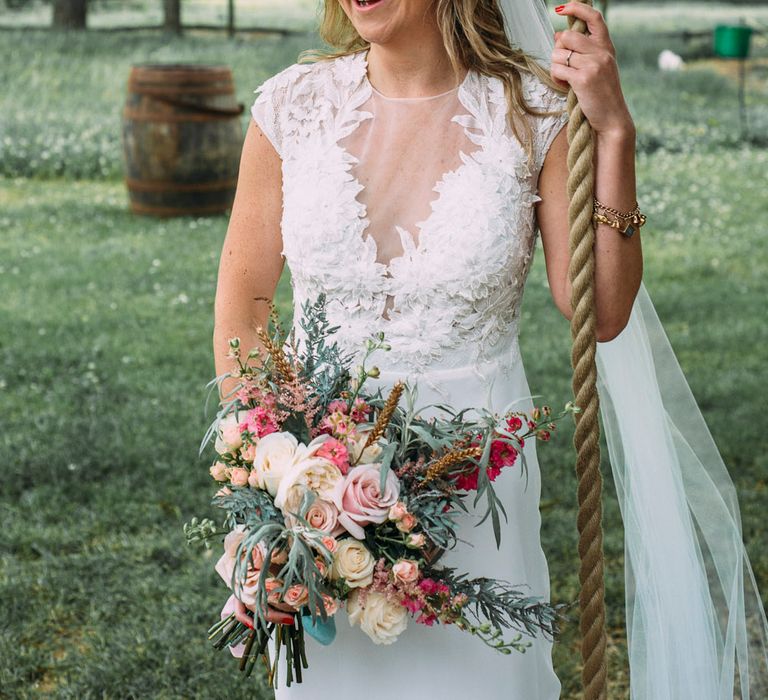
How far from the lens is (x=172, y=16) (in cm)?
1647

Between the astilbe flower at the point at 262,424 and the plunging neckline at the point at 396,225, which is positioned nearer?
the astilbe flower at the point at 262,424

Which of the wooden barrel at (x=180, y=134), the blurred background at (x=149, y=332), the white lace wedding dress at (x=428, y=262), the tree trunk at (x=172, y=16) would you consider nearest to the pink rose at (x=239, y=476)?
the white lace wedding dress at (x=428, y=262)

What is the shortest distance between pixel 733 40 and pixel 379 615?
1531cm

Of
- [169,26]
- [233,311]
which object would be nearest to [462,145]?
[233,311]

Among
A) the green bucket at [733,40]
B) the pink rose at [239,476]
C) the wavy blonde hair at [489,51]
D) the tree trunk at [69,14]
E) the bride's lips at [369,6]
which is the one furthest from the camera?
the tree trunk at [69,14]

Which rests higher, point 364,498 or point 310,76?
point 310,76

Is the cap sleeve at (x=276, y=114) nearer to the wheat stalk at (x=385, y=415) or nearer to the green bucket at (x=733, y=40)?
the wheat stalk at (x=385, y=415)

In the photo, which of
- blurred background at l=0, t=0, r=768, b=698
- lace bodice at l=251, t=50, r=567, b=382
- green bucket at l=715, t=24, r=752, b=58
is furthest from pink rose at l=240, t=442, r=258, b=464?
green bucket at l=715, t=24, r=752, b=58

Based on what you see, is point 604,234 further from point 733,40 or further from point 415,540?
point 733,40

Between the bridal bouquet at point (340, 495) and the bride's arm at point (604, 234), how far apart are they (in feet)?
1.26

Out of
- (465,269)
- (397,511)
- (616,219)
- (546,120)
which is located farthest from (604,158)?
(397,511)

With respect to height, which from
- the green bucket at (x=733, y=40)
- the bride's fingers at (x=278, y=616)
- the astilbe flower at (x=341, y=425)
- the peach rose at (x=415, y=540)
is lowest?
the green bucket at (x=733, y=40)

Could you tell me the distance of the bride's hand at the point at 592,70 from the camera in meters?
2.19

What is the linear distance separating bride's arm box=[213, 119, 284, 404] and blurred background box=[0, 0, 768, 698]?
1.64m
